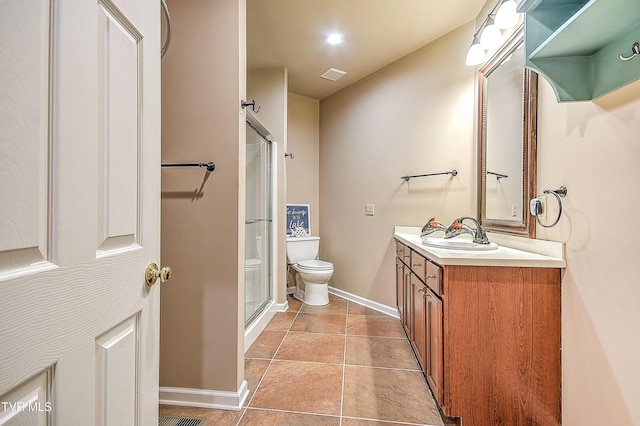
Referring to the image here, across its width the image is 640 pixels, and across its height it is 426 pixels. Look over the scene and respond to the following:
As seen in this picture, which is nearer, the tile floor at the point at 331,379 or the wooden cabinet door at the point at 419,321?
the tile floor at the point at 331,379

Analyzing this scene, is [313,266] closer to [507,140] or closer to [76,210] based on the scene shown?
[507,140]

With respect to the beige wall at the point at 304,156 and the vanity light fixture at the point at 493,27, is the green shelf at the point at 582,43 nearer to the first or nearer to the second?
the vanity light fixture at the point at 493,27

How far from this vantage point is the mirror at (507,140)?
1.58 meters

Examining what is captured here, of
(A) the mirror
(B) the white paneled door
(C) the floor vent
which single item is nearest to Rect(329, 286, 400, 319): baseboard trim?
(A) the mirror

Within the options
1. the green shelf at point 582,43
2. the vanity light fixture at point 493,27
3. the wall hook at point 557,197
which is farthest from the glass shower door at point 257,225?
the wall hook at point 557,197

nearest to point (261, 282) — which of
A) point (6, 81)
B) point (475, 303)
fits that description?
point (475, 303)

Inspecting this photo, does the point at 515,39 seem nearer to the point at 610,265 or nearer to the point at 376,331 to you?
the point at 610,265

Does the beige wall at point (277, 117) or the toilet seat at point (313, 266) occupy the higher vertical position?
the beige wall at point (277, 117)

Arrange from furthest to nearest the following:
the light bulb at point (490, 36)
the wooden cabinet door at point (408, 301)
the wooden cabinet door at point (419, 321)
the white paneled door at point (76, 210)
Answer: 1. the wooden cabinet door at point (408, 301)
2. the light bulb at point (490, 36)
3. the wooden cabinet door at point (419, 321)
4. the white paneled door at point (76, 210)

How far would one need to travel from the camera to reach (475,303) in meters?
1.36

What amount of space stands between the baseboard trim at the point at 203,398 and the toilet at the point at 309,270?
1553mm

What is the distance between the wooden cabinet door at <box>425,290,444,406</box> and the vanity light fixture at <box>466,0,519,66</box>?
1.58 meters

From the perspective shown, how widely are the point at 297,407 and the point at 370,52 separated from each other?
2.89 metres

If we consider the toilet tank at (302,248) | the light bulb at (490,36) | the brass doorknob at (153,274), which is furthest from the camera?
the toilet tank at (302,248)
